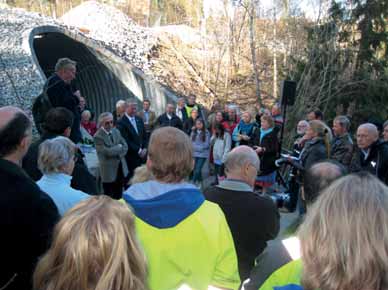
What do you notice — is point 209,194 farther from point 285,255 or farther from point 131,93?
point 131,93

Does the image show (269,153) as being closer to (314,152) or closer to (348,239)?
(314,152)

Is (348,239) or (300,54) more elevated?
(348,239)

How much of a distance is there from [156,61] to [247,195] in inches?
834

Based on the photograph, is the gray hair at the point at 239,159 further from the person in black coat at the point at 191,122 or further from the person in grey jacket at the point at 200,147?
the person in black coat at the point at 191,122

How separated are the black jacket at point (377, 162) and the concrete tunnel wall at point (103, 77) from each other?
40.4 feet

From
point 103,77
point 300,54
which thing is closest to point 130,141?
point 103,77

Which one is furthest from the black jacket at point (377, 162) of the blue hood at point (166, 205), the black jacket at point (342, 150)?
the blue hood at point (166, 205)

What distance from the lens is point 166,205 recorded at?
2.44 m

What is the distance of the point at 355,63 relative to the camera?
18781mm

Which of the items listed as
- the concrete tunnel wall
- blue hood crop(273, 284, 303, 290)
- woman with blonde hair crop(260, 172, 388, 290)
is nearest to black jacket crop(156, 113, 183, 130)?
the concrete tunnel wall

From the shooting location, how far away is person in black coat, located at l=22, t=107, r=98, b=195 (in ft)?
14.3

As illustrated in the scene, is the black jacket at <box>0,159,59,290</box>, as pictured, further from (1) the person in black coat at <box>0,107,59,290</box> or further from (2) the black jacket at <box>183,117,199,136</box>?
(2) the black jacket at <box>183,117,199,136</box>

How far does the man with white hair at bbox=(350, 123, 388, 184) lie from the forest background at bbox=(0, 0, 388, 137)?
11.4 meters

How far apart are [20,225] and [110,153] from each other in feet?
16.2
